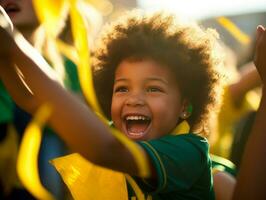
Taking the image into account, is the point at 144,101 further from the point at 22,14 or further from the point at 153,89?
the point at 22,14

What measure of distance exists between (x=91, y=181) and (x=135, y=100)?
224mm

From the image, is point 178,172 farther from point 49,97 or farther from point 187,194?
point 49,97

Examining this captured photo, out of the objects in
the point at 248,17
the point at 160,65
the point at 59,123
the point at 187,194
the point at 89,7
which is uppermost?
the point at 248,17

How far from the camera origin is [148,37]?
7.08ft

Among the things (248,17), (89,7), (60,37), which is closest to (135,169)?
(60,37)

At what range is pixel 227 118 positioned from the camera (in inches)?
124

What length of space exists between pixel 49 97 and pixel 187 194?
64 cm

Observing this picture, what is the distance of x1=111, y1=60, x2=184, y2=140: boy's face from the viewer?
2029mm

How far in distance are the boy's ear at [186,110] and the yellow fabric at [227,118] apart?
29.5 inches

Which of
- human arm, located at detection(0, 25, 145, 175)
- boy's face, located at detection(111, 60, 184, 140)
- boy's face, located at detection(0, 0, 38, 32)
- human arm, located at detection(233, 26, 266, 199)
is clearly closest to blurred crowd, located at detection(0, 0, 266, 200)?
boy's face, located at detection(0, 0, 38, 32)

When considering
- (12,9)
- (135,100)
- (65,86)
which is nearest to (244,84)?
(65,86)

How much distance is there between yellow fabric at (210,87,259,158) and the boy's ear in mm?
750

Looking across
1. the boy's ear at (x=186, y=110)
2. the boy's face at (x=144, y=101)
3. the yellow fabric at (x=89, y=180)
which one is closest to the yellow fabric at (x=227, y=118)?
the boy's ear at (x=186, y=110)

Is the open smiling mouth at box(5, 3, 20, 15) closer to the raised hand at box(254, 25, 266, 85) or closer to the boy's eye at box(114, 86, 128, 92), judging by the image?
the boy's eye at box(114, 86, 128, 92)
